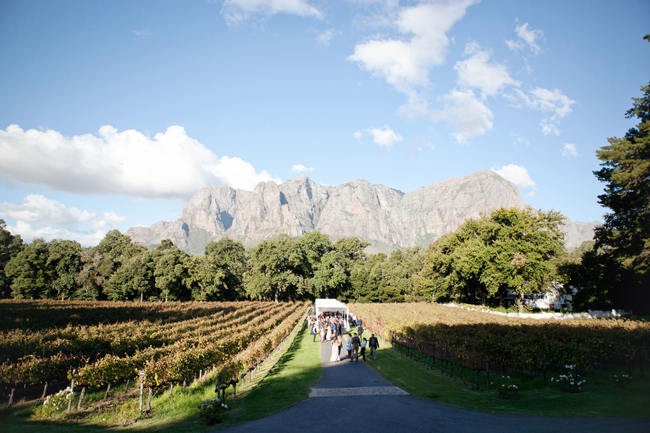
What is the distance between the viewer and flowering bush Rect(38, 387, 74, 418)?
11.1 m

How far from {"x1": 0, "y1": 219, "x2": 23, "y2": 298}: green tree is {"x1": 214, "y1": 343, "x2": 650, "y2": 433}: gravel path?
249ft

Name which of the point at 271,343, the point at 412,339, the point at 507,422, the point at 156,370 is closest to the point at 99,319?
the point at 271,343

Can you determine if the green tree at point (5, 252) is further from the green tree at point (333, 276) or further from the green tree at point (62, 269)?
the green tree at point (333, 276)

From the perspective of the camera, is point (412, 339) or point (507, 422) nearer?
point (507, 422)

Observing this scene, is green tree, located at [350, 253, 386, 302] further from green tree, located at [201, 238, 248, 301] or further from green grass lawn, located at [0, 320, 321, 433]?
green grass lawn, located at [0, 320, 321, 433]

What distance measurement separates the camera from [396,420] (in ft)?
31.5

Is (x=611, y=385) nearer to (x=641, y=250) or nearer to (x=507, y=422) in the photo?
(x=507, y=422)

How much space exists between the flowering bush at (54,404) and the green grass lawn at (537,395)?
12017mm

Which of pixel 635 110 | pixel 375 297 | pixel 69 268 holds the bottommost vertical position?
pixel 375 297

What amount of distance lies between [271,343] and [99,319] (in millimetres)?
24057

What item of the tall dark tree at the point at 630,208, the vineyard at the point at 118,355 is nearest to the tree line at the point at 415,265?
the tall dark tree at the point at 630,208

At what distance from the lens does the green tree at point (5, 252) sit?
2478 inches

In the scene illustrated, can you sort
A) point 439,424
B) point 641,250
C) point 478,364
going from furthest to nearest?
point 641,250
point 478,364
point 439,424

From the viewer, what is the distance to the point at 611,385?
12.5m
